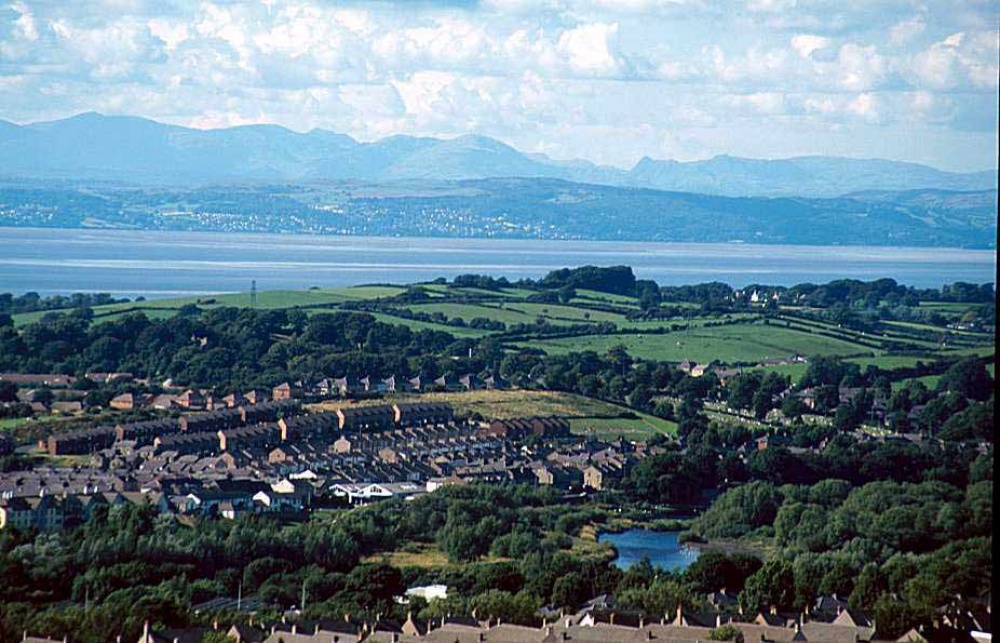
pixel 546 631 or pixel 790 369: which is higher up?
pixel 546 631

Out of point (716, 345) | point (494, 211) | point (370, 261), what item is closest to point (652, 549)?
point (716, 345)

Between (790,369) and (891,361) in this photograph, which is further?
(891,361)

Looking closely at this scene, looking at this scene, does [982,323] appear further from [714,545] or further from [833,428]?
[714,545]

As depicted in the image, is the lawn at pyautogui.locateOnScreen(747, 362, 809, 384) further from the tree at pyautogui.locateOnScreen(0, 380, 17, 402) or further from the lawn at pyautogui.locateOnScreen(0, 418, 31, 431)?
the lawn at pyautogui.locateOnScreen(0, 418, 31, 431)

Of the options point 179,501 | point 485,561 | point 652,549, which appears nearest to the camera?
point 485,561

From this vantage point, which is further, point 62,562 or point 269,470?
point 269,470

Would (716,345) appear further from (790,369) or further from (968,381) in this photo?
(968,381)

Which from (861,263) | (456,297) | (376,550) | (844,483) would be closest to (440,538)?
(376,550)

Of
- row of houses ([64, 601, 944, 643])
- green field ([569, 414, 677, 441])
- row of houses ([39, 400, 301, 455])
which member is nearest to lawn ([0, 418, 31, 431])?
row of houses ([39, 400, 301, 455])
